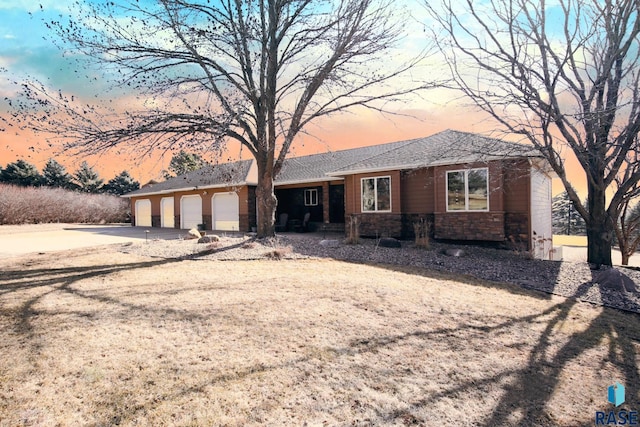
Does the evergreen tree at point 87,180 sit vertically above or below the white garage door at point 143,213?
above

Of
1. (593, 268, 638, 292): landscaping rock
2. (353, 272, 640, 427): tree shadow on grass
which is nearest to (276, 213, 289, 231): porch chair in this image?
(593, 268, 638, 292): landscaping rock

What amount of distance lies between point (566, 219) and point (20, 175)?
62.5 meters

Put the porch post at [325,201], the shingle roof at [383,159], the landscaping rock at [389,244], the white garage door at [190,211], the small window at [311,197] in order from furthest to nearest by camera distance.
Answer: the white garage door at [190,211] < the small window at [311,197] < the porch post at [325,201] < the landscaping rock at [389,244] < the shingle roof at [383,159]

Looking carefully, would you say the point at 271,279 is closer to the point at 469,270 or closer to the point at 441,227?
the point at 469,270

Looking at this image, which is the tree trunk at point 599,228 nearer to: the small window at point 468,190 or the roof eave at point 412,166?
the roof eave at point 412,166

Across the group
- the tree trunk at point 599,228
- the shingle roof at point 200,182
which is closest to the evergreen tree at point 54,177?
the shingle roof at point 200,182

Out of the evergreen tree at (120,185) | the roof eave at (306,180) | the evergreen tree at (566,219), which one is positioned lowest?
the evergreen tree at (566,219)

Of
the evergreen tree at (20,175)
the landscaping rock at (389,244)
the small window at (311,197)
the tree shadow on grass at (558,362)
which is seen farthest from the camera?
the evergreen tree at (20,175)

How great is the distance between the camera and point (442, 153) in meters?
11.9

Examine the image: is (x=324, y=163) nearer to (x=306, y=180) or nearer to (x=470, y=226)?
(x=306, y=180)

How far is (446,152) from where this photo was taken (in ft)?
38.2

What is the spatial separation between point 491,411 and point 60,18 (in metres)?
12.7

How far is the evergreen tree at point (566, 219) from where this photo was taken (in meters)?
39.0

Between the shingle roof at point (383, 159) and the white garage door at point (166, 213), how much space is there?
84 cm
